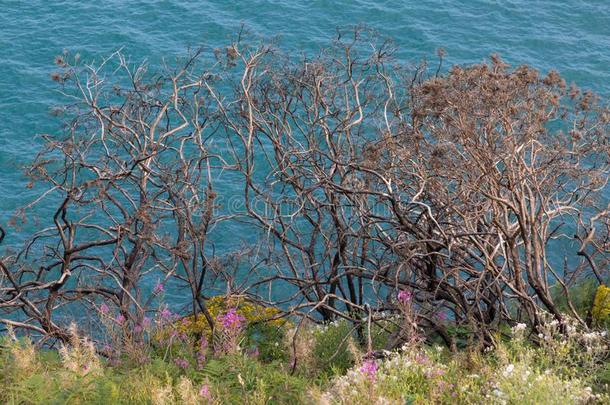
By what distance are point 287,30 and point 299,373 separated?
74.1 ft

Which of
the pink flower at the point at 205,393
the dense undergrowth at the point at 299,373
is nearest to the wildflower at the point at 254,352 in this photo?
the dense undergrowth at the point at 299,373

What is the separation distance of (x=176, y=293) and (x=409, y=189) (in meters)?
9.36

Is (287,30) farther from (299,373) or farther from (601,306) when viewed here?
(299,373)

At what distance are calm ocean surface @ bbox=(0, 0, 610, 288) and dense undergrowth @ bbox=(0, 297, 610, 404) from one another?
17525 mm

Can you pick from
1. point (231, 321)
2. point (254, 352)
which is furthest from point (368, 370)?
point (254, 352)

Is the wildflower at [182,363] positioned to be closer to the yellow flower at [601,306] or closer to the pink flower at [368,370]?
the pink flower at [368,370]

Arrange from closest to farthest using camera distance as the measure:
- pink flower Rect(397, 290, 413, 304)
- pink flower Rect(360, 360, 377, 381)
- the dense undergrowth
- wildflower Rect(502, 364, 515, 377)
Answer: wildflower Rect(502, 364, 515, 377) < the dense undergrowth < pink flower Rect(360, 360, 377, 381) < pink flower Rect(397, 290, 413, 304)

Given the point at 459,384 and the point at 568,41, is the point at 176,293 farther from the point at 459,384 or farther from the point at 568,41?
the point at 568,41

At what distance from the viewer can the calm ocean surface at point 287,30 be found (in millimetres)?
30203

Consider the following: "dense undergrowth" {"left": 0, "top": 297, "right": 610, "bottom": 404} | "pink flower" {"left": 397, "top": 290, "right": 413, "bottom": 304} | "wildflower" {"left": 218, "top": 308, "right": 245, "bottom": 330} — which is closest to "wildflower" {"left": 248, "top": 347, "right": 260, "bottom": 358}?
"dense undergrowth" {"left": 0, "top": 297, "right": 610, "bottom": 404}

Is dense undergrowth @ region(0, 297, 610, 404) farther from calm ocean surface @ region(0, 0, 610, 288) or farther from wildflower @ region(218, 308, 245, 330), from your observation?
calm ocean surface @ region(0, 0, 610, 288)

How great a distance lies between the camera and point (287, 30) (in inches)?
1268

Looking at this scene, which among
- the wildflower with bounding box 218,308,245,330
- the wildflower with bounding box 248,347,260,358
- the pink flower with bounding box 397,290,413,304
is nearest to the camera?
the pink flower with bounding box 397,290,413,304

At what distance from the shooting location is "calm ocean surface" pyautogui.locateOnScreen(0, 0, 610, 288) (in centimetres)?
3020
